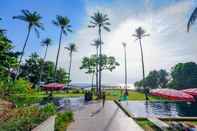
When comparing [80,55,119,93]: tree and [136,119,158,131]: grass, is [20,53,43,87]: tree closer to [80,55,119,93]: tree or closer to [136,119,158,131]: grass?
[80,55,119,93]: tree

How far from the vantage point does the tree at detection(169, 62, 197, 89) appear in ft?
223

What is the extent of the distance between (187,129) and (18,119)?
24.6ft

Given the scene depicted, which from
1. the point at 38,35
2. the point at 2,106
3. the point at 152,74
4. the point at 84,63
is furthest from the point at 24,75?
the point at 2,106

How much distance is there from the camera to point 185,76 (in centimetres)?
7275

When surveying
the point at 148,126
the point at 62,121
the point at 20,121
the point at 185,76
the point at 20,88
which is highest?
the point at 185,76

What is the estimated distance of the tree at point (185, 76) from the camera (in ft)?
223

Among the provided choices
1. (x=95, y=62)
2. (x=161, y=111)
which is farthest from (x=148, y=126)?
(x=95, y=62)

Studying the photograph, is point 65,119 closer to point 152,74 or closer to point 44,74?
point 44,74

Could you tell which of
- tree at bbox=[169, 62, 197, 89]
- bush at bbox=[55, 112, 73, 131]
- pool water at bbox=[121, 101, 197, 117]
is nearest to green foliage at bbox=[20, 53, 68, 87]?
tree at bbox=[169, 62, 197, 89]

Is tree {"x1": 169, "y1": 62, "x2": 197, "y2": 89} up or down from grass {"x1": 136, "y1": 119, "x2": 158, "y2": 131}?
up

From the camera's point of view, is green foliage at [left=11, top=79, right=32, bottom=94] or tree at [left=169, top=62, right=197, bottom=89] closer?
green foliage at [left=11, top=79, right=32, bottom=94]

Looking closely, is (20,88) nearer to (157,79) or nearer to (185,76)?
(185,76)

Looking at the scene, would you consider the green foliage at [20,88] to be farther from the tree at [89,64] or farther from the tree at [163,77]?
the tree at [163,77]

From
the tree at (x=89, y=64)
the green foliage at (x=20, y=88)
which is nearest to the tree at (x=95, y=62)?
the tree at (x=89, y=64)
